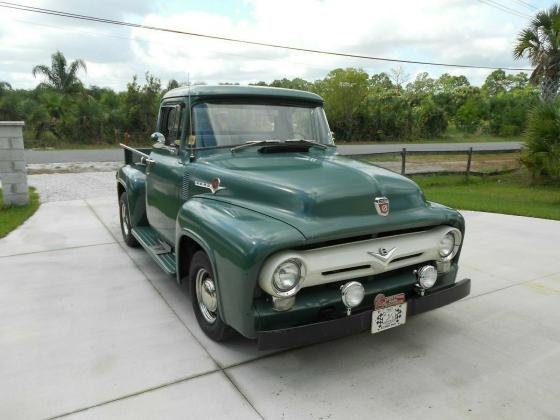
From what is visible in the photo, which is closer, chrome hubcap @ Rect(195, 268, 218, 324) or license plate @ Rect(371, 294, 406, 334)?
license plate @ Rect(371, 294, 406, 334)

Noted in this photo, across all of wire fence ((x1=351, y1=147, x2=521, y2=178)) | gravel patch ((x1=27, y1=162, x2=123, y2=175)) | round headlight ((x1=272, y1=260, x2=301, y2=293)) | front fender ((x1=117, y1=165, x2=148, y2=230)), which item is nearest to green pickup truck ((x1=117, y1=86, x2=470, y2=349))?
round headlight ((x1=272, y1=260, x2=301, y2=293))

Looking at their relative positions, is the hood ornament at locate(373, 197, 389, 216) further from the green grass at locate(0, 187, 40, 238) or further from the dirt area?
the dirt area

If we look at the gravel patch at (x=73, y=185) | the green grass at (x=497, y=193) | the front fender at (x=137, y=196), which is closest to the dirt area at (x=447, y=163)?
the green grass at (x=497, y=193)

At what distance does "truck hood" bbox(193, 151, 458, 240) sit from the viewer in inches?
120

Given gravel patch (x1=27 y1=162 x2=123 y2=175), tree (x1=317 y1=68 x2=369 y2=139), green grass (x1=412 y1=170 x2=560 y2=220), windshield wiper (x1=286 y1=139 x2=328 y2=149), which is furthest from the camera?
tree (x1=317 y1=68 x2=369 y2=139)

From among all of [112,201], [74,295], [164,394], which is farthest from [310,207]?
[112,201]

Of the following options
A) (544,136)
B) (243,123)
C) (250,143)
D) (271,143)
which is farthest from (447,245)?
(544,136)

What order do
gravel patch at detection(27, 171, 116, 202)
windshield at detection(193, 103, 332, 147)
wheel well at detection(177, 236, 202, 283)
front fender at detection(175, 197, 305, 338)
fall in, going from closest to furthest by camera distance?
front fender at detection(175, 197, 305, 338) < wheel well at detection(177, 236, 202, 283) < windshield at detection(193, 103, 332, 147) < gravel patch at detection(27, 171, 116, 202)

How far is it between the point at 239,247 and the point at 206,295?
90 centimetres

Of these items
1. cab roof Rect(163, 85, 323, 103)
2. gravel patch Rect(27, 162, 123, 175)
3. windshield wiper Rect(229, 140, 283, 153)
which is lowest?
gravel patch Rect(27, 162, 123, 175)

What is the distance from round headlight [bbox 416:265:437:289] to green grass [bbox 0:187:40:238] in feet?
19.0

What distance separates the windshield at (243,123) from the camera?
419 cm

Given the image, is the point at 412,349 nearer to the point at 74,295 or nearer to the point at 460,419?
the point at 460,419

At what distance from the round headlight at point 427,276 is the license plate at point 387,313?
0.70 feet
